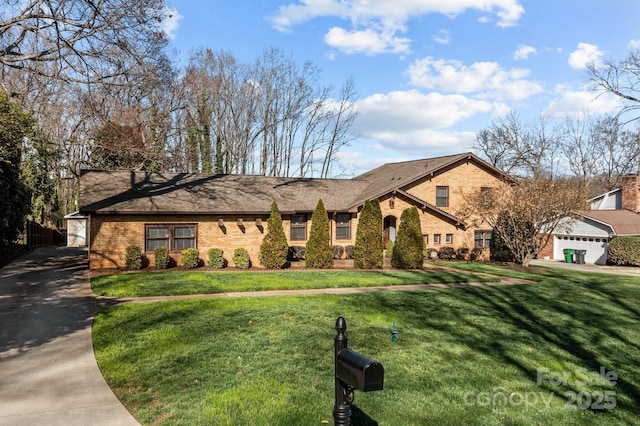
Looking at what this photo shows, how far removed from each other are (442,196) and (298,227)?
10.3 m

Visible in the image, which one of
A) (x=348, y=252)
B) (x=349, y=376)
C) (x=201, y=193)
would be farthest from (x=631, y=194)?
(x=349, y=376)

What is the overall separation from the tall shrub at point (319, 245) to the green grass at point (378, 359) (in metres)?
7.57

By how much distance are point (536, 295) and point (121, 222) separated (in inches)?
682

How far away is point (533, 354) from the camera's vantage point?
28.3 feet

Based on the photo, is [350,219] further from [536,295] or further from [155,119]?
[155,119]

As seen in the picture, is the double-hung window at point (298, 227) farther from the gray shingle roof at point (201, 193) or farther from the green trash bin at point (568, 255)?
the green trash bin at point (568, 255)

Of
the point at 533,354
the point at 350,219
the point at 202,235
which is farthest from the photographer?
the point at 350,219

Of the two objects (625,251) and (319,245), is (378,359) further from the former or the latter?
(625,251)

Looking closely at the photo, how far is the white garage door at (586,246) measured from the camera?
29258 mm

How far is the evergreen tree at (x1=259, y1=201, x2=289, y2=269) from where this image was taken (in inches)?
808

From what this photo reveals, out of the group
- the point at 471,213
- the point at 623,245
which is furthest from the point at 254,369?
the point at 623,245

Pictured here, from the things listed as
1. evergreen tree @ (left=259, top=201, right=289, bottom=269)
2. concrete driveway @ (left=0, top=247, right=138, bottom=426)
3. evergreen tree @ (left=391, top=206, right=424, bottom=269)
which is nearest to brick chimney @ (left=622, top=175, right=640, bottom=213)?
evergreen tree @ (left=391, top=206, right=424, bottom=269)

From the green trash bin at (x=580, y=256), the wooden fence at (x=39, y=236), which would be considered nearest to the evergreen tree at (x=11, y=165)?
the wooden fence at (x=39, y=236)

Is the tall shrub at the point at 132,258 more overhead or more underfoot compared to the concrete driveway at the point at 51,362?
more overhead
